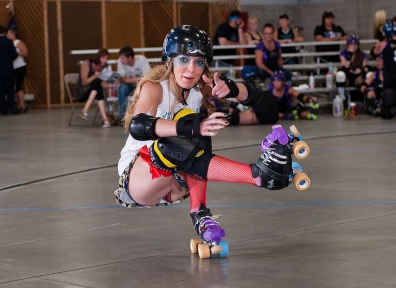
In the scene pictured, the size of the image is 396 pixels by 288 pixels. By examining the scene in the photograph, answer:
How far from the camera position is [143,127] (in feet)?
10.5

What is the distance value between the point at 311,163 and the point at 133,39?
1066cm

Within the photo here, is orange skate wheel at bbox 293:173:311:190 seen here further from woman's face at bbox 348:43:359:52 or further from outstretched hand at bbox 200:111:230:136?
woman's face at bbox 348:43:359:52

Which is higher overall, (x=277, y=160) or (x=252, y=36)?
(x=252, y=36)

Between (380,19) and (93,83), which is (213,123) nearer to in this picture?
(93,83)

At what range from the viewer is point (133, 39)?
54.2 ft

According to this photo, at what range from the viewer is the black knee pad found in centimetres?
325

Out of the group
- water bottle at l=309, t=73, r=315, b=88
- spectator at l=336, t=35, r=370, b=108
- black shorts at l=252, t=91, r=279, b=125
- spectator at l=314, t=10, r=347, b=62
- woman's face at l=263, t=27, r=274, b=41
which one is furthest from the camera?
spectator at l=314, t=10, r=347, b=62

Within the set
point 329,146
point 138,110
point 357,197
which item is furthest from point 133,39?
point 138,110

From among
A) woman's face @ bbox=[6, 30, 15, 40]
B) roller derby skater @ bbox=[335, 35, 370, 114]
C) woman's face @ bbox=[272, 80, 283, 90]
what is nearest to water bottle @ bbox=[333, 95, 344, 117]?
roller derby skater @ bbox=[335, 35, 370, 114]

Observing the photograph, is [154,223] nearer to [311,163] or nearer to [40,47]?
[311,163]

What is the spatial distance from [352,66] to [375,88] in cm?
70

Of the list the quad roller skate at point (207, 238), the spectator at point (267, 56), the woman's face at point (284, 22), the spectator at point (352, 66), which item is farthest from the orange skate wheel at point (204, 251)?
the woman's face at point (284, 22)

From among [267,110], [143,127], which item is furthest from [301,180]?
[267,110]

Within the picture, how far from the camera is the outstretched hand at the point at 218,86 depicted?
338cm
